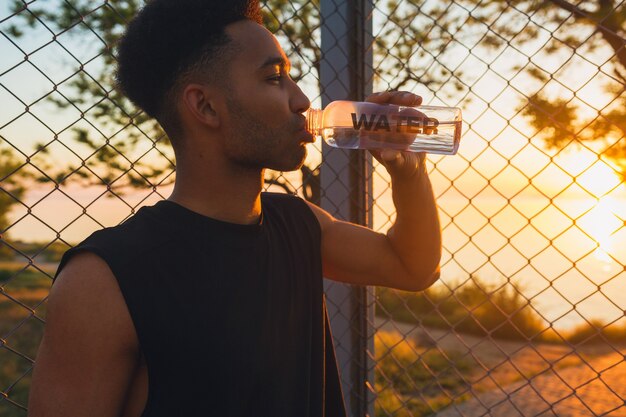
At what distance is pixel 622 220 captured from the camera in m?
2.16

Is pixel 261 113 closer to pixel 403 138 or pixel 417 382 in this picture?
pixel 403 138

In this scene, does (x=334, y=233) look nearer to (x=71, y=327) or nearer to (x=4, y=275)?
(x=71, y=327)

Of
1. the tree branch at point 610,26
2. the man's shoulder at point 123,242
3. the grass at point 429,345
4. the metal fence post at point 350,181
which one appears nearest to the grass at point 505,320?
the grass at point 429,345

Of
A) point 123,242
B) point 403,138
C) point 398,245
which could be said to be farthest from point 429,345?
point 123,242

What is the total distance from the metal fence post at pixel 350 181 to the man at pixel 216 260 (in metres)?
0.61

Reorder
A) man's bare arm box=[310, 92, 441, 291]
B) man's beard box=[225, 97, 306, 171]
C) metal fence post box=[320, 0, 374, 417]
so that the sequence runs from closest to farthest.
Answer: man's beard box=[225, 97, 306, 171] → man's bare arm box=[310, 92, 441, 291] → metal fence post box=[320, 0, 374, 417]

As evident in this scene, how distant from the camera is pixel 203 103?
1.63 meters

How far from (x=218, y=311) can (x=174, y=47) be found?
2.42 ft

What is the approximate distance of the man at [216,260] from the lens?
131 cm

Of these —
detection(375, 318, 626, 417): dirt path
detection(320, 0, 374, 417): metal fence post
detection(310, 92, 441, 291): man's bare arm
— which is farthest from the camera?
detection(375, 318, 626, 417): dirt path

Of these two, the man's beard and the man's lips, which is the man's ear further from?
the man's lips

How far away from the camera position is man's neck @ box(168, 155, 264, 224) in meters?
1.62

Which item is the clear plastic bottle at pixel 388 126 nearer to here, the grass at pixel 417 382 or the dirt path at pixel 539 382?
the dirt path at pixel 539 382

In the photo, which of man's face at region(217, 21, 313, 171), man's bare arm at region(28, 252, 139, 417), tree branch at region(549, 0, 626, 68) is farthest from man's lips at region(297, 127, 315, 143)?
tree branch at region(549, 0, 626, 68)
